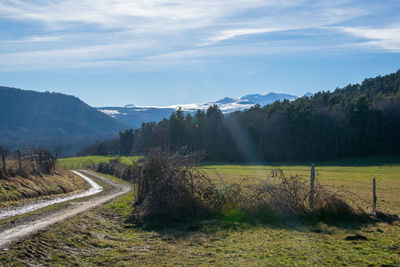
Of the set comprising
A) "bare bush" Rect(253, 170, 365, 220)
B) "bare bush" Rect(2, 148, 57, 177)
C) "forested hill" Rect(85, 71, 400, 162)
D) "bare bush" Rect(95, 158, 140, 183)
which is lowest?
"bare bush" Rect(95, 158, 140, 183)

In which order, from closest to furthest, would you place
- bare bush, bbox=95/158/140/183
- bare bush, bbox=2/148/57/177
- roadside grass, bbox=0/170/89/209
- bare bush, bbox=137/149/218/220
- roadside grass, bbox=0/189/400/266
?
roadside grass, bbox=0/189/400/266 < bare bush, bbox=137/149/218/220 < roadside grass, bbox=0/170/89/209 < bare bush, bbox=2/148/57/177 < bare bush, bbox=95/158/140/183

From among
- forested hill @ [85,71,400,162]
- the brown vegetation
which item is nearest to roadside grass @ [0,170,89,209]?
the brown vegetation

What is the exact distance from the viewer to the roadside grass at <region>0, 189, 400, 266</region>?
761 cm

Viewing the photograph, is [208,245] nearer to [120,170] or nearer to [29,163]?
[29,163]

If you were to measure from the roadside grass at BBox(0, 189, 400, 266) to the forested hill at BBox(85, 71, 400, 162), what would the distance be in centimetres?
5081

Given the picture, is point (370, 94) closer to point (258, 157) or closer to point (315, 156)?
point (315, 156)

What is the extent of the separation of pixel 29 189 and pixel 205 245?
563 inches

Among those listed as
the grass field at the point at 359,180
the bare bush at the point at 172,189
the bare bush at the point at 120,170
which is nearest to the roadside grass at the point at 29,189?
the bare bush at the point at 120,170

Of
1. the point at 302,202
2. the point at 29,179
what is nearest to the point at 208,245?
the point at 302,202

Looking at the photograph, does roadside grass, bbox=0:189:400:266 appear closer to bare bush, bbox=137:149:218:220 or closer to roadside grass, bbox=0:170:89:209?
bare bush, bbox=137:149:218:220

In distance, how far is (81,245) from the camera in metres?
8.81

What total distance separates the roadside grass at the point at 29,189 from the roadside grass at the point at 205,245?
7.23 meters

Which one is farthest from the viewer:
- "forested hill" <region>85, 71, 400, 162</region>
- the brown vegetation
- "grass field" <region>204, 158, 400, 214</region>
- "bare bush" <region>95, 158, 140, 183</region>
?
"forested hill" <region>85, 71, 400, 162</region>

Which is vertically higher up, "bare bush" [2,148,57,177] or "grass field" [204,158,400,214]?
"bare bush" [2,148,57,177]
